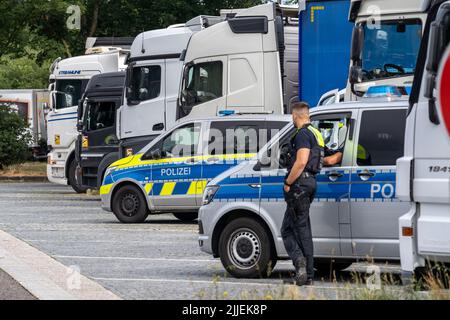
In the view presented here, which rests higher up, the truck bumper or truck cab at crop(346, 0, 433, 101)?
truck cab at crop(346, 0, 433, 101)

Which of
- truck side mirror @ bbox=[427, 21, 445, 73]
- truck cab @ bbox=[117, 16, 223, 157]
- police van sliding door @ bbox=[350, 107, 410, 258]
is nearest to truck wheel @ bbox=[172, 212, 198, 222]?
truck cab @ bbox=[117, 16, 223, 157]

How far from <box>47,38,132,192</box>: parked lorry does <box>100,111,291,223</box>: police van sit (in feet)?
36.2

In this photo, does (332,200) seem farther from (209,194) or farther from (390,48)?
(390,48)

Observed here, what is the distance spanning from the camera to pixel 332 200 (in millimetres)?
12625

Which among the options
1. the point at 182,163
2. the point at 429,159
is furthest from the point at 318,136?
the point at 182,163

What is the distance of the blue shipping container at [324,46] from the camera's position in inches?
816

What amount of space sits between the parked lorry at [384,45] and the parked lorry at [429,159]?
287 inches

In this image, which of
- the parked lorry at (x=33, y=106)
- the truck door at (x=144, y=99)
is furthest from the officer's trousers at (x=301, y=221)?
the parked lorry at (x=33, y=106)

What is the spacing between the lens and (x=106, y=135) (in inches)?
1139

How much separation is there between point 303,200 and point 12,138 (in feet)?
101

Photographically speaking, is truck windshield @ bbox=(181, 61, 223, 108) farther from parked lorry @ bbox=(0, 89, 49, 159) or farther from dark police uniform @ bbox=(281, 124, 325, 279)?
parked lorry @ bbox=(0, 89, 49, 159)

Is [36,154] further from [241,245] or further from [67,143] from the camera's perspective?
[241,245]

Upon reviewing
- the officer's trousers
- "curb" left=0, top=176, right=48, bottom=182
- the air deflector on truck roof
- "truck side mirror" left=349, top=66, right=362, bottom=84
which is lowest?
"curb" left=0, top=176, right=48, bottom=182

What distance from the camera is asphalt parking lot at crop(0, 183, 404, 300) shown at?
11914 mm
